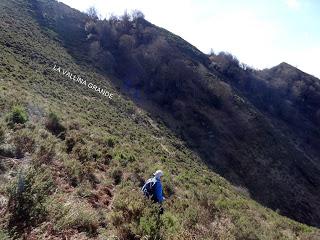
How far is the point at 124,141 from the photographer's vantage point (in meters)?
21.0

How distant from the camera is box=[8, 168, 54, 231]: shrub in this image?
17.8ft

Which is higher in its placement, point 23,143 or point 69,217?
point 69,217

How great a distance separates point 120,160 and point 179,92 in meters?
30.8

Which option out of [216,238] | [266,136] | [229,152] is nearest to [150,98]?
[229,152]

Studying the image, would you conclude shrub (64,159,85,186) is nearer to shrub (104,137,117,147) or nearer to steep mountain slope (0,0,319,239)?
steep mountain slope (0,0,319,239)

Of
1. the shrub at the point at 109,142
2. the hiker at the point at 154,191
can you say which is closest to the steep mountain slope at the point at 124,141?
the shrub at the point at 109,142

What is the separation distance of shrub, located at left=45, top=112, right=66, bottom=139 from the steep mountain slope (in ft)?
0.18

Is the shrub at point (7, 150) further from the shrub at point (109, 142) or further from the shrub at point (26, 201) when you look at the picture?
the shrub at point (109, 142)

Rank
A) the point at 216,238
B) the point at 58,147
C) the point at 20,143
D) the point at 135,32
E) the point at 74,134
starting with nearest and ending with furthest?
the point at 216,238 → the point at 20,143 → the point at 58,147 → the point at 74,134 → the point at 135,32

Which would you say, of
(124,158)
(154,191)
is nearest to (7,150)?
(154,191)

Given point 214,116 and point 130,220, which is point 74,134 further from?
point 214,116

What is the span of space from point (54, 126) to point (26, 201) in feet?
30.7

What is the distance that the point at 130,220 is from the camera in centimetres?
729

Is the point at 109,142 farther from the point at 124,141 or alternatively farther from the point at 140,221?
the point at 140,221
